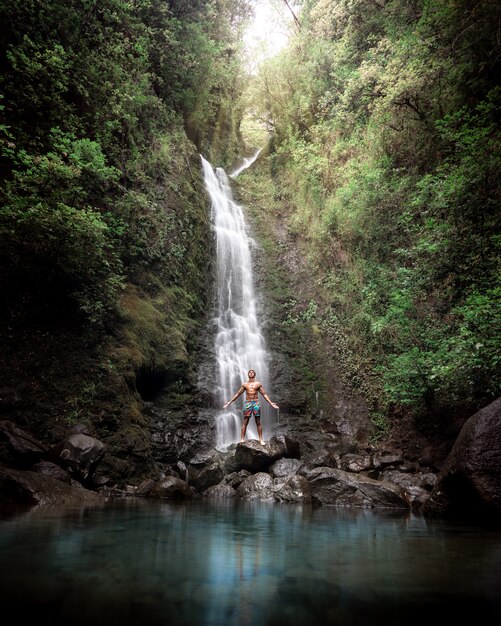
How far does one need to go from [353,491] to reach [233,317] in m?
8.55

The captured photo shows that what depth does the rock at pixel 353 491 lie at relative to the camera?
745 centimetres

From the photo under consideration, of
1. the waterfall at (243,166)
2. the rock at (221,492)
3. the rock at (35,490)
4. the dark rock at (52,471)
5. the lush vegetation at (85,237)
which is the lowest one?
the rock at (221,492)

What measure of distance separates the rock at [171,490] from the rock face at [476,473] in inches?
180

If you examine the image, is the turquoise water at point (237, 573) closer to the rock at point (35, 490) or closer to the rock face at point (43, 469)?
the rock at point (35, 490)

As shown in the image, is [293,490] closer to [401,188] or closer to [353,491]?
[353,491]

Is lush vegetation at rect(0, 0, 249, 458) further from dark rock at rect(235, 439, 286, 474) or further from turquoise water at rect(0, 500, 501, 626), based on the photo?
turquoise water at rect(0, 500, 501, 626)

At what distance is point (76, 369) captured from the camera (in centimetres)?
858

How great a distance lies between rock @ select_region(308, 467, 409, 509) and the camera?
7449 mm

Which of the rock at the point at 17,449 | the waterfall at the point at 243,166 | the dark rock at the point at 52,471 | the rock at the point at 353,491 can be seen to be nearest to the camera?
the rock at the point at 17,449

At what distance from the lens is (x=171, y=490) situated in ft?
25.2

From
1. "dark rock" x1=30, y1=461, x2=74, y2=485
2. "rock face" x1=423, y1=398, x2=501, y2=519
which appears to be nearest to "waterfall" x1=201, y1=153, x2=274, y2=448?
"dark rock" x1=30, y1=461, x2=74, y2=485

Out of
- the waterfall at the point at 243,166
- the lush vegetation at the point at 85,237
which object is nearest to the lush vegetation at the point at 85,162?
the lush vegetation at the point at 85,237

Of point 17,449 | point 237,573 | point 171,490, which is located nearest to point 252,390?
point 171,490

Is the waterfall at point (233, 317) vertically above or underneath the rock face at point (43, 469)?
above
